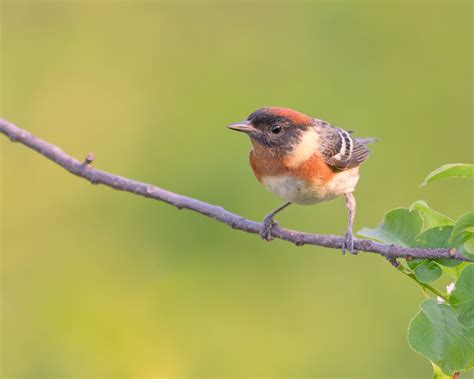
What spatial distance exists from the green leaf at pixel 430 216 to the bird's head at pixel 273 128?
158 cm

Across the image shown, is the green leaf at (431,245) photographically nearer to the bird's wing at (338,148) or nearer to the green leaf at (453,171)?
the green leaf at (453,171)

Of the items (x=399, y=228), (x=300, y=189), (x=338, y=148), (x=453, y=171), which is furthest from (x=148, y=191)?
(x=338, y=148)

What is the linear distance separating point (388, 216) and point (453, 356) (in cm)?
57

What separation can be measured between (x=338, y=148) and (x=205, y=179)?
121 inches

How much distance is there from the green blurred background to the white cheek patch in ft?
5.60

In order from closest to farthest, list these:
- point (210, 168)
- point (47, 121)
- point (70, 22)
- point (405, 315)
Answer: point (405, 315)
point (210, 168)
point (47, 121)
point (70, 22)

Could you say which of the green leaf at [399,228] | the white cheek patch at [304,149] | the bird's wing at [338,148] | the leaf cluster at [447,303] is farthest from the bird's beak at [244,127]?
the leaf cluster at [447,303]

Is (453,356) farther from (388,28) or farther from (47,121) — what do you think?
(388,28)

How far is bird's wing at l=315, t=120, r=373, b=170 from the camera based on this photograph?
4.56m

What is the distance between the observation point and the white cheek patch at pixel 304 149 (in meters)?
4.32

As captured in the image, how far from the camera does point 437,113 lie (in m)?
8.73

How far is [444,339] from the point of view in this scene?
256 cm

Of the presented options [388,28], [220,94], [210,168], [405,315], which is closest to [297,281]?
[405,315]

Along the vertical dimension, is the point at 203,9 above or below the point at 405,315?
above
